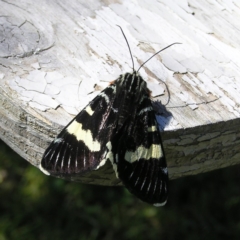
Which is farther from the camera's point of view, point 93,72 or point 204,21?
point 204,21

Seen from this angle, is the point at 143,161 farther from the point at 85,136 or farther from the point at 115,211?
the point at 115,211

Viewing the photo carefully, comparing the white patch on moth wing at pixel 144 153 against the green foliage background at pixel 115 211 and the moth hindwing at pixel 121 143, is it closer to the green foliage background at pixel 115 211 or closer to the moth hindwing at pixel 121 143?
the moth hindwing at pixel 121 143

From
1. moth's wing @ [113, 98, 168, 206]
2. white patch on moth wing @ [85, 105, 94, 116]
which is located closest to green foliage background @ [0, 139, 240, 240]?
moth's wing @ [113, 98, 168, 206]

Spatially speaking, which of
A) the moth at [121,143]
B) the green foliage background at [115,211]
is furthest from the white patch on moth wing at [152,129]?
the green foliage background at [115,211]

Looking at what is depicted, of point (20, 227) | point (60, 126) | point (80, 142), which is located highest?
point (60, 126)

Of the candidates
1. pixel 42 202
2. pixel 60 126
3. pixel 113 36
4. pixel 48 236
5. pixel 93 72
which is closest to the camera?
pixel 60 126

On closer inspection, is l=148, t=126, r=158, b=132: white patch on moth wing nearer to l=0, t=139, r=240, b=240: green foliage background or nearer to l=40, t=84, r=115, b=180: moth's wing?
l=40, t=84, r=115, b=180: moth's wing

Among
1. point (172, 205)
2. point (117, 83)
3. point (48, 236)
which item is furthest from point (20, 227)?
point (117, 83)

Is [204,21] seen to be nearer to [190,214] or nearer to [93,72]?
[93,72]

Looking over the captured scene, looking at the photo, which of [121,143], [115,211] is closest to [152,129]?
[121,143]
